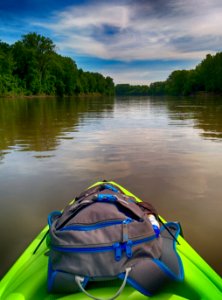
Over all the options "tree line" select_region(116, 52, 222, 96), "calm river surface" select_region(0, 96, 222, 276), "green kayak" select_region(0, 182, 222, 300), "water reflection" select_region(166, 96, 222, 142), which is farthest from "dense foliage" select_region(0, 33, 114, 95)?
"green kayak" select_region(0, 182, 222, 300)

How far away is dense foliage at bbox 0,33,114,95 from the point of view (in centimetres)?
5068

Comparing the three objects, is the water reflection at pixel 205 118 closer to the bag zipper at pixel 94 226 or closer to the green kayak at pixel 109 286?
the green kayak at pixel 109 286

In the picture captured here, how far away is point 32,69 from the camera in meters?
57.2

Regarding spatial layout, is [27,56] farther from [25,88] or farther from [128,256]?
[128,256]

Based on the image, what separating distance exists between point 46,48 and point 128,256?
6489cm

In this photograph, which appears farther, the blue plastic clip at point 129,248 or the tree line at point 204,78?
the tree line at point 204,78

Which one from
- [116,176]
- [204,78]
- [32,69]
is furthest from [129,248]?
[204,78]

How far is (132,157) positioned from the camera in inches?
237

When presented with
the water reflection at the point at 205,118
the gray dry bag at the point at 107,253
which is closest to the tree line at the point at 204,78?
the water reflection at the point at 205,118

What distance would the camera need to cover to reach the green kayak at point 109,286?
1.51 meters

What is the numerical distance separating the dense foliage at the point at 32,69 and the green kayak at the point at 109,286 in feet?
163

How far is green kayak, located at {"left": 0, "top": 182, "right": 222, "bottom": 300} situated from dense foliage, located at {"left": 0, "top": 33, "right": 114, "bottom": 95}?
49.7 m

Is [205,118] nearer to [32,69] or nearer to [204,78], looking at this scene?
[32,69]

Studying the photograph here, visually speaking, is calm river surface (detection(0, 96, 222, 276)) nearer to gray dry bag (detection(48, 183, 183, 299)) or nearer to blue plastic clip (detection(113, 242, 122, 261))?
gray dry bag (detection(48, 183, 183, 299))
